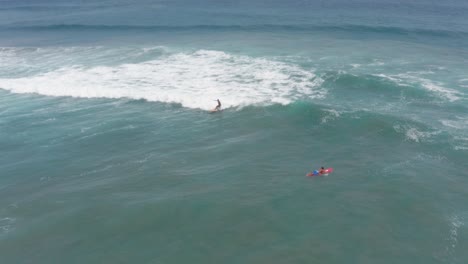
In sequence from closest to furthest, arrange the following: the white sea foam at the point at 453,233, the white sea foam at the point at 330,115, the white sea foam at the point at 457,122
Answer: the white sea foam at the point at 453,233 → the white sea foam at the point at 457,122 → the white sea foam at the point at 330,115

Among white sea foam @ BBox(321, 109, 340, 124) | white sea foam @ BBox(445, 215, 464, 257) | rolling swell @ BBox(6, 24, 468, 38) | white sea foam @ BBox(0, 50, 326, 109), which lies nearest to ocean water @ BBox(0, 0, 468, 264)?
white sea foam @ BBox(445, 215, 464, 257)

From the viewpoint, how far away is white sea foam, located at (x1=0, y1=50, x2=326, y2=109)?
5231 centimetres

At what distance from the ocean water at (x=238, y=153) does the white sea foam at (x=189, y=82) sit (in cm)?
37

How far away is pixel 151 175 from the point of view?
34.1 meters

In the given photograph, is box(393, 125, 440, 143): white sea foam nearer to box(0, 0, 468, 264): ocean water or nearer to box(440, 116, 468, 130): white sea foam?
box(0, 0, 468, 264): ocean water

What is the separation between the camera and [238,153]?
37531 mm

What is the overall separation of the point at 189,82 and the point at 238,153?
2455 centimetres

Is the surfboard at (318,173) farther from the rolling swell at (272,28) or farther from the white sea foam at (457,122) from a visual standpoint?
the rolling swell at (272,28)

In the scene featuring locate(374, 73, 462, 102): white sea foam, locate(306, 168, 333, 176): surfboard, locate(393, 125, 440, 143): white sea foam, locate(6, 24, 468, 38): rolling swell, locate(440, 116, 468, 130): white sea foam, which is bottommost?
locate(306, 168, 333, 176): surfboard

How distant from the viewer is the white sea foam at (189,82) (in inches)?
2060

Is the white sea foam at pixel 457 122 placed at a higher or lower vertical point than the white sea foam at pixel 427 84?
lower

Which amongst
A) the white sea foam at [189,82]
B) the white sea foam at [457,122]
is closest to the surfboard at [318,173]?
the white sea foam at [189,82]

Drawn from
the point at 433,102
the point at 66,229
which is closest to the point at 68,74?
the point at 66,229

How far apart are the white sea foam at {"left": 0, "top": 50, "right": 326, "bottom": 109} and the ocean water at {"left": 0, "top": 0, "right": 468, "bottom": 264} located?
0.37 m
